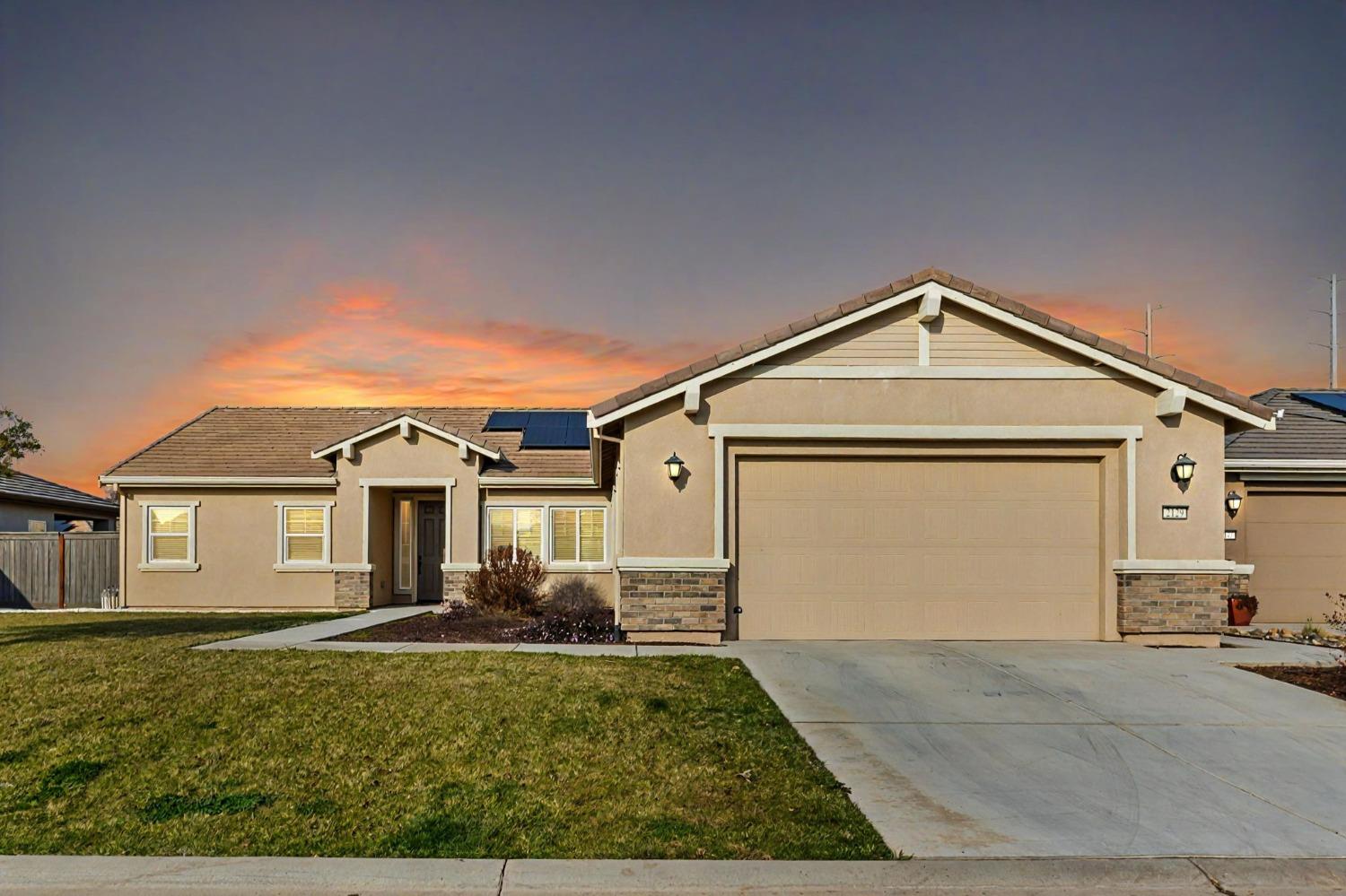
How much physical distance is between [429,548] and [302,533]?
9.11 ft

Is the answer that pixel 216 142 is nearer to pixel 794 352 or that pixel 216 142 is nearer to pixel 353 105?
pixel 353 105

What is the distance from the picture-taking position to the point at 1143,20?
13.7m

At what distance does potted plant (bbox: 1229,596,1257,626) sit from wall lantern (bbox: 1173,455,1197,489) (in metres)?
4.36

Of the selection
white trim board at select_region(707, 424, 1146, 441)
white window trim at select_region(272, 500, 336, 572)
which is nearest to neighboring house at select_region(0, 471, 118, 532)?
white window trim at select_region(272, 500, 336, 572)

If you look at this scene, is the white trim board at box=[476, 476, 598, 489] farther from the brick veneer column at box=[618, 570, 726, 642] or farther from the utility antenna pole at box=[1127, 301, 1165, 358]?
the utility antenna pole at box=[1127, 301, 1165, 358]

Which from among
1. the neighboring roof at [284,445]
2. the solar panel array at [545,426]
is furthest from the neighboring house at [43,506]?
the solar panel array at [545,426]

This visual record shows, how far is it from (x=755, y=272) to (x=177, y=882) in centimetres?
1463

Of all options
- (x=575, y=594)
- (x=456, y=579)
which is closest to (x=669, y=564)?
(x=575, y=594)

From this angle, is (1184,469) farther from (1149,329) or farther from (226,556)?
(226,556)

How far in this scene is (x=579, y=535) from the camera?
1845 centimetres

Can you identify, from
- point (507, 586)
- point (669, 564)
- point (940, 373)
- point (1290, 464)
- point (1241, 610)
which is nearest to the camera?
point (669, 564)

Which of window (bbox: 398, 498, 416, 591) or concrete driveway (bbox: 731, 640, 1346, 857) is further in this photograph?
window (bbox: 398, 498, 416, 591)

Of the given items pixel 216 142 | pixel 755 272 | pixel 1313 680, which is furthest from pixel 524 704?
pixel 216 142

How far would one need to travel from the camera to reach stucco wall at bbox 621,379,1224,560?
11297 mm
